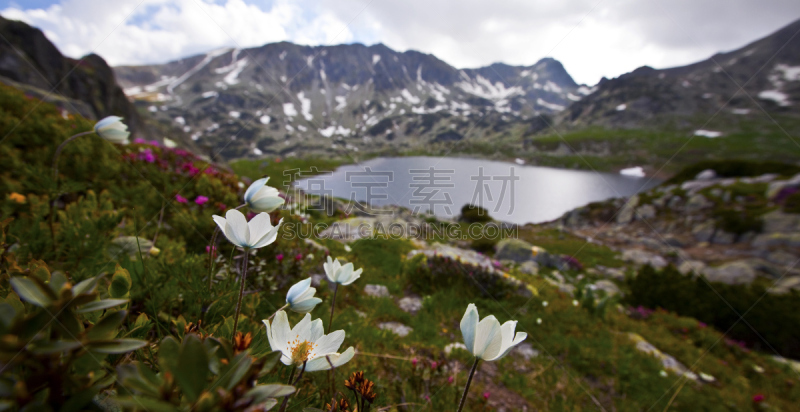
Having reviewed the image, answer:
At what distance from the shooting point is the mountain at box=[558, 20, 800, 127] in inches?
1822

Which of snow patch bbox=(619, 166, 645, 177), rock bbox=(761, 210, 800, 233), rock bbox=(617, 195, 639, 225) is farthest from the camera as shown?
snow patch bbox=(619, 166, 645, 177)

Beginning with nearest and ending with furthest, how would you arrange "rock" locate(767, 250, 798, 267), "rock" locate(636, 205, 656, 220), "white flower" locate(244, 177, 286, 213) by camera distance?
"white flower" locate(244, 177, 286, 213)
"rock" locate(767, 250, 798, 267)
"rock" locate(636, 205, 656, 220)

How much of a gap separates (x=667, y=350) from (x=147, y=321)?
6.06 m

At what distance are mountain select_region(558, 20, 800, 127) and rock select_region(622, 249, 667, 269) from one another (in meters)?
45.8

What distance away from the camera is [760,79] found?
166 ft

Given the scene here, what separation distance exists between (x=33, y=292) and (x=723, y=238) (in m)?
21.2

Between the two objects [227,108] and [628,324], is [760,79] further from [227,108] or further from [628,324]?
[227,108]

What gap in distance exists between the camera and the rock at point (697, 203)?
1731 cm

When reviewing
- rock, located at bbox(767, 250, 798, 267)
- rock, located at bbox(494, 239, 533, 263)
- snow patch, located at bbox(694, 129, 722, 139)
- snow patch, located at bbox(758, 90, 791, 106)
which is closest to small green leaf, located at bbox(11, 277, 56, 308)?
rock, located at bbox(494, 239, 533, 263)

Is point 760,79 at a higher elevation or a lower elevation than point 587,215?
higher

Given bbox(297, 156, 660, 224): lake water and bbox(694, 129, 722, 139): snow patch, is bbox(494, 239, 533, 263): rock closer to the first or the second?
bbox(297, 156, 660, 224): lake water

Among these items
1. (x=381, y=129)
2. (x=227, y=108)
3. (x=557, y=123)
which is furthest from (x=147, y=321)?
(x=227, y=108)

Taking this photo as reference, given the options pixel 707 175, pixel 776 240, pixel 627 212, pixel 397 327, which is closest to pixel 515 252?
pixel 397 327

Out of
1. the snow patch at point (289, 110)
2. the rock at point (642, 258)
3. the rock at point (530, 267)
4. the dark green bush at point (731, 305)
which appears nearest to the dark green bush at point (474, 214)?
the rock at point (642, 258)
